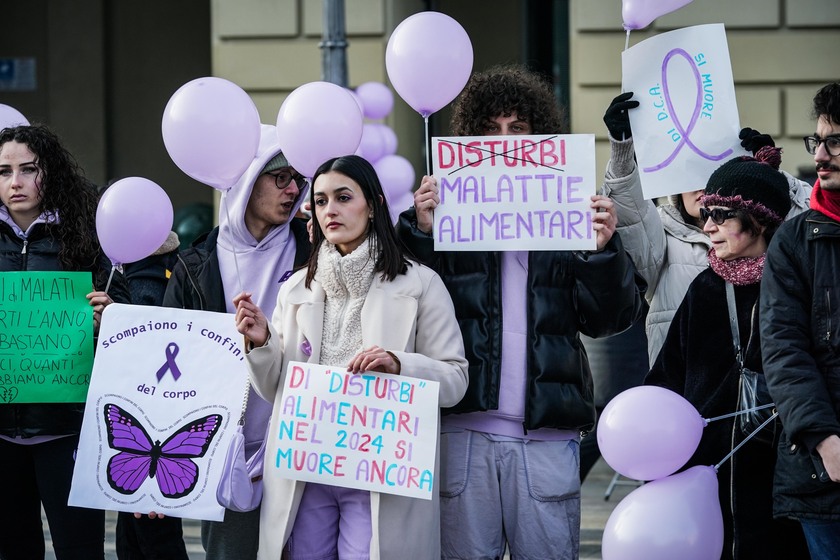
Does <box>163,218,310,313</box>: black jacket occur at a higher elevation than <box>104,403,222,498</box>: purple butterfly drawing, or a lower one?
higher

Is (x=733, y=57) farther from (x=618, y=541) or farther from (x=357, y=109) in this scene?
(x=618, y=541)

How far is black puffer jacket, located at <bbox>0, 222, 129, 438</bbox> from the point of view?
449 cm

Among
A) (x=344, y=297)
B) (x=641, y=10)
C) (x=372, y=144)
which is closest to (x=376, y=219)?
(x=344, y=297)

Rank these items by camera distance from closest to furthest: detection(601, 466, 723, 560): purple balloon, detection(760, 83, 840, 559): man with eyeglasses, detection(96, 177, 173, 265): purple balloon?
1. detection(760, 83, 840, 559): man with eyeglasses
2. detection(601, 466, 723, 560): purple balloon
3. detection(96, 177, 173, 265): purple balloon

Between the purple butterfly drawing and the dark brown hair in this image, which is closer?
the dark brown hair

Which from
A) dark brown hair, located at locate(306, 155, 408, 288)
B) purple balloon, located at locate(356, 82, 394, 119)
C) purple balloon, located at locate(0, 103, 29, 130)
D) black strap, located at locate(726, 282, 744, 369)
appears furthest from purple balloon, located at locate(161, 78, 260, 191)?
purple balloon, located at locate(356, 82, 394, 119)

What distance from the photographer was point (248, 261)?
4383 millimetres

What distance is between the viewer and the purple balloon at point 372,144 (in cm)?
802

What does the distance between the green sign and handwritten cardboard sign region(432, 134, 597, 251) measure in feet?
4.49

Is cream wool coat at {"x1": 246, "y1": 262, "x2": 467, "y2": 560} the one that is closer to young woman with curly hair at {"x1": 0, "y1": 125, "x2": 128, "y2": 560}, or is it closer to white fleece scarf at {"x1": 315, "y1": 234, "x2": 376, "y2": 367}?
white fleece scarf at {"x1": 315, "y1": 234, "x2": 376, "y2": 367}

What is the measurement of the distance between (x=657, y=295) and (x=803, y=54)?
5748mm

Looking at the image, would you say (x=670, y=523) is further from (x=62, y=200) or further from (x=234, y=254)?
(x=62, y=200)

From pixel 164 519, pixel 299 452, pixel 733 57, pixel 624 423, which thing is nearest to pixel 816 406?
pixel 624 423

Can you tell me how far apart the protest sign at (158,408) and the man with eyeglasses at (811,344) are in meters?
1.76
